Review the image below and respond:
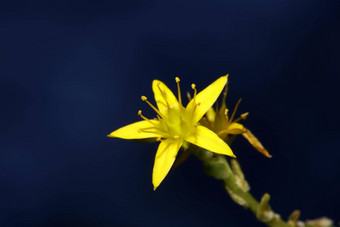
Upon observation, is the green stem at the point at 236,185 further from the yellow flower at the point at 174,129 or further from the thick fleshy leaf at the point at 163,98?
the thick fleshy leaf at the point at 163,98

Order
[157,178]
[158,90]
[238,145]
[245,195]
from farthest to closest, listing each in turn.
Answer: [238,145], [158,90], [245,195], [157,178]

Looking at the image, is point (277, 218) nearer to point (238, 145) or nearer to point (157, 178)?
point (157, 178)

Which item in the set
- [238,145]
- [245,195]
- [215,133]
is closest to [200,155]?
[215,133]

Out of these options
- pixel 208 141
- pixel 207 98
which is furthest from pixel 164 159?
pixel 207 98

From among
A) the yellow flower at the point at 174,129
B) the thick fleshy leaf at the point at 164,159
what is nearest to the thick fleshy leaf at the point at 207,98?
the yellow flower at the point at 174,129

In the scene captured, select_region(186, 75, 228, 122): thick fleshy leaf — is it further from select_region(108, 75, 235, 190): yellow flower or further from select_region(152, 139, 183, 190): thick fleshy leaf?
select_region(152, 139, 183, 190): thick fleshy leaf

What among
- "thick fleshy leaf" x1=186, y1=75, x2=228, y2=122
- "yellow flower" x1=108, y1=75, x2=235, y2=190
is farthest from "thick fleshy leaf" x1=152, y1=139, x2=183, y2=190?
"thick fleshy leaf" x1=186, y1=75, x2=228, y2=122

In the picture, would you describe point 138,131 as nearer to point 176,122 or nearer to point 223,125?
point 176,122

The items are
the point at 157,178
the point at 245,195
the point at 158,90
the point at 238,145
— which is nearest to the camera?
the point at 157,178
